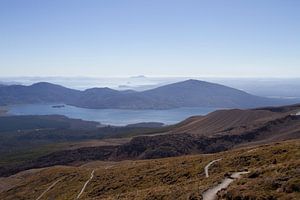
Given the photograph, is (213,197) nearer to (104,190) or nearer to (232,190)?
(232,190)

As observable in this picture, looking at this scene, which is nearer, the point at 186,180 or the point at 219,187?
the point at 219,187

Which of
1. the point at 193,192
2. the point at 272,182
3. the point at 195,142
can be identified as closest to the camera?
the point at 272,182

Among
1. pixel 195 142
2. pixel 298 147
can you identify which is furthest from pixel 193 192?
pixel 195 142

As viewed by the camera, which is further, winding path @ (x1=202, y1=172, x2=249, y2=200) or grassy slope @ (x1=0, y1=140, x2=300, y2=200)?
winding path @ (x1=202, y1=172, x2=249, y2=200)

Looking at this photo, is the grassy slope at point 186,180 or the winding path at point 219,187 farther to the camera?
the winding path at point 219,187
